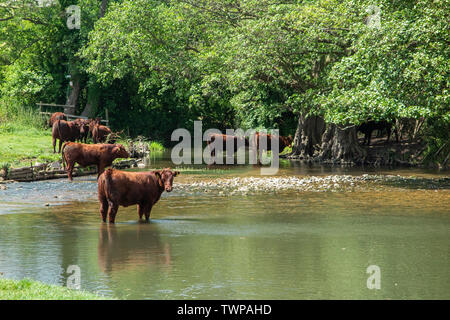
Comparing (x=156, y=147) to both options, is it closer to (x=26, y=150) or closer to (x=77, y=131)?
(x=77, y=131)

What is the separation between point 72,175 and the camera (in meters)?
22.6

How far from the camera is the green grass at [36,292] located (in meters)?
7.64

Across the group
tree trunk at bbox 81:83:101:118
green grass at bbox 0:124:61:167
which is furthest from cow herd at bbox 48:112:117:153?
tree trunk at bbox 81:83:101:118

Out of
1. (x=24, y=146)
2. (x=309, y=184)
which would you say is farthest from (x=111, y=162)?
(x=24, y=146)

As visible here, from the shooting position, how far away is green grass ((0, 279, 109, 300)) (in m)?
7.64

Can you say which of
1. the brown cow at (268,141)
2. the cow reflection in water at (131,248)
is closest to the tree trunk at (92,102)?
the brown cow at (268,141)

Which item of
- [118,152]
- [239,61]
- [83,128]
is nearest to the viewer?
[118,152]

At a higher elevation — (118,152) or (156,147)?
(118,152)

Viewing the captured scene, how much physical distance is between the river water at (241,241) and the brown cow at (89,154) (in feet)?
3.93

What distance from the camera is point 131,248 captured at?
37.9 feet

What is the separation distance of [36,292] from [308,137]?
84.1ft

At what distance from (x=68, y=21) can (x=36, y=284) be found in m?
34.0

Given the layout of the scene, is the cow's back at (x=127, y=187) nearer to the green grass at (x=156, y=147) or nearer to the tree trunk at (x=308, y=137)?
the tree trunk at (x=308, y=137)

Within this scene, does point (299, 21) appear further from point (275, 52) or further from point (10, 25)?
point (10, 25)
